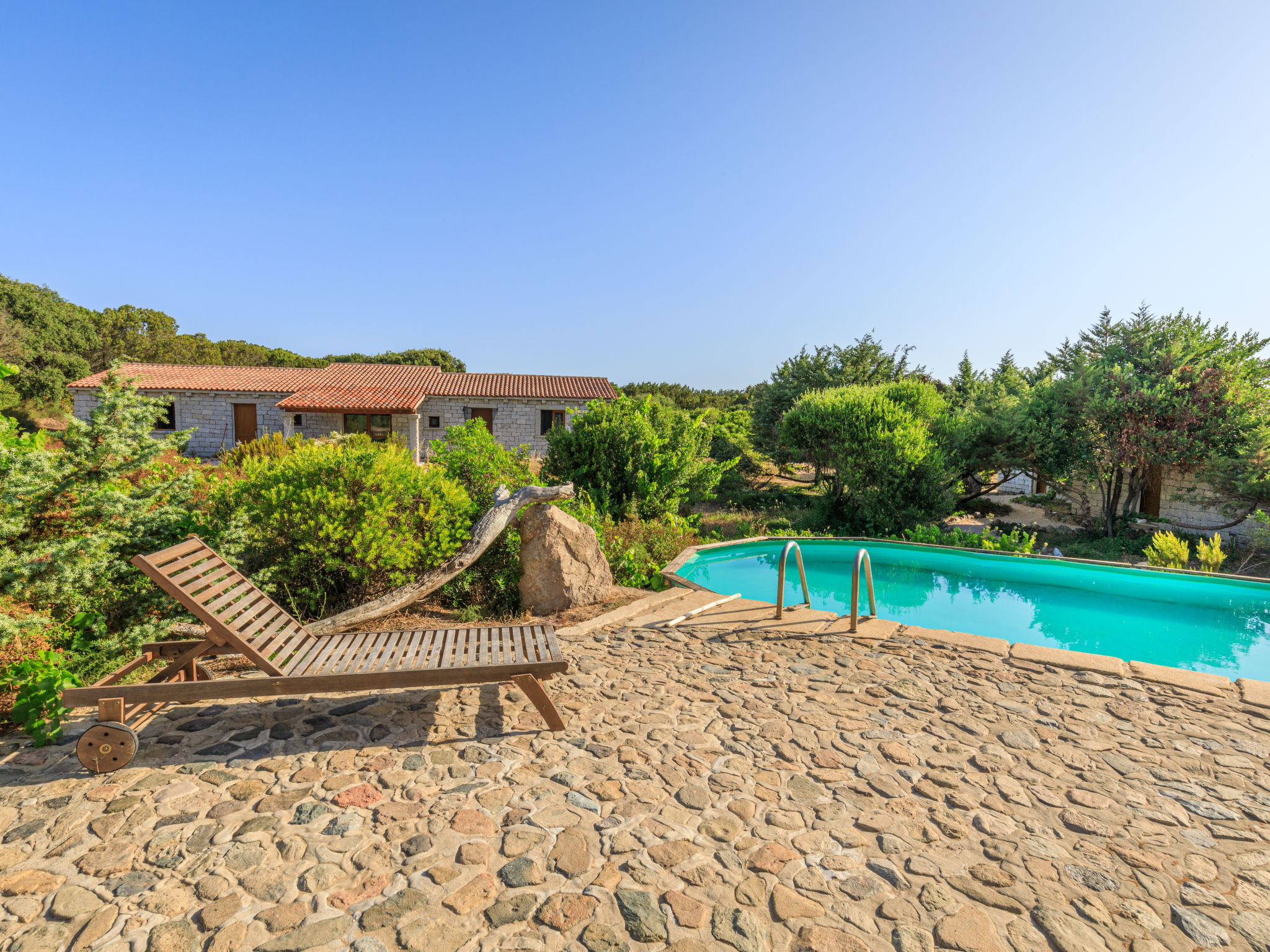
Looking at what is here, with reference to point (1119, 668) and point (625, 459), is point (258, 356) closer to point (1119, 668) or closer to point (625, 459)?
point (625, 459)

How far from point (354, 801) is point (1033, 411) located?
49.1 ft

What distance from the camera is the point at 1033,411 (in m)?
13.3

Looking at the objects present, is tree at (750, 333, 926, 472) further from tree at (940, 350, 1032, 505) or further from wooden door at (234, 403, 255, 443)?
wooden door at (234, 403, 255, 443)

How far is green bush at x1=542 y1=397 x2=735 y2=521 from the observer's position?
31.0 ft

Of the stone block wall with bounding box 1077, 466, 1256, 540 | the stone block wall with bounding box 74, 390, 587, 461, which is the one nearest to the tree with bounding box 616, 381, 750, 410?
the stone block wall with bounding box 74, 390, 587, 461

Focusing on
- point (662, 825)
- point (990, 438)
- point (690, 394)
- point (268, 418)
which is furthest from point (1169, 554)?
point (690, 394)

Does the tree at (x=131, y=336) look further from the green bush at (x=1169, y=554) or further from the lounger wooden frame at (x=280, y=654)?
the green bush at (x=1169, y=554)

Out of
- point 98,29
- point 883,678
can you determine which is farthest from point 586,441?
point 98,29

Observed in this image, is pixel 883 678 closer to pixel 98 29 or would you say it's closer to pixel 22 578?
pixel 22 578

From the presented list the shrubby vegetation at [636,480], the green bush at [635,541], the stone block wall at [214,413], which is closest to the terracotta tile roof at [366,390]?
the stone block wall at [214,413]

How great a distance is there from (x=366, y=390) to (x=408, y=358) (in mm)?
24758

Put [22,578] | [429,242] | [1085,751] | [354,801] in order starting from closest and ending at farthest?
[354,801] < [1085,751] < [22,578] < [429,242]

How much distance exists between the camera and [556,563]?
5.98m

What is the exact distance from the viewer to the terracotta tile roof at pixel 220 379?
22.6 metres
